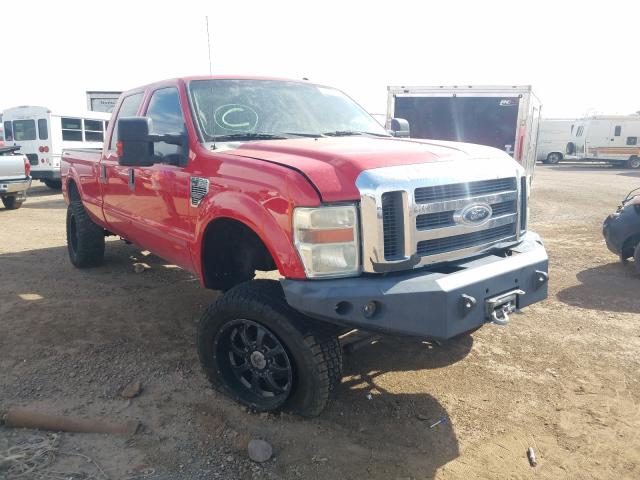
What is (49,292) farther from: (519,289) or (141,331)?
(519,289)

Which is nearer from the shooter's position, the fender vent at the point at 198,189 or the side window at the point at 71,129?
the fender vent at the point at 198,189

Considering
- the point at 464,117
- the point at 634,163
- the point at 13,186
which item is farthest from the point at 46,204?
the point at 634,163

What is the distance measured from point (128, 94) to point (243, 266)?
8.28ft

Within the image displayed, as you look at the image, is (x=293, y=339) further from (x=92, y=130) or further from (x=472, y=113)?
(x=92, y=130)

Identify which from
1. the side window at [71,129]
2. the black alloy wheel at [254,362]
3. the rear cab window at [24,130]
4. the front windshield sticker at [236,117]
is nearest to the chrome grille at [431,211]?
the black alloy wheel at [254,362]

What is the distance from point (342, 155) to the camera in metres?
2.97

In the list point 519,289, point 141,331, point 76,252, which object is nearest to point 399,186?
point 519,289

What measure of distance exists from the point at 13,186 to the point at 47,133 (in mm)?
4575

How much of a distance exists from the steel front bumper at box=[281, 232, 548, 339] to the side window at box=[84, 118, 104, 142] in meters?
15.8

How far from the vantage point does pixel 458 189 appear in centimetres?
308

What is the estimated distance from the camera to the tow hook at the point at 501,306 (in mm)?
2910

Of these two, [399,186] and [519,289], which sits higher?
[399,186]

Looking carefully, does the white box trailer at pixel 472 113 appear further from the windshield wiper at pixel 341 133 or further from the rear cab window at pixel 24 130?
the rear cab window at pixel 24 130

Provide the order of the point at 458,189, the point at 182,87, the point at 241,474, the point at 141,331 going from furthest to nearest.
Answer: the point at 141,331 → the point at 182,87 → the point at 458,189 → the point at 241,474
